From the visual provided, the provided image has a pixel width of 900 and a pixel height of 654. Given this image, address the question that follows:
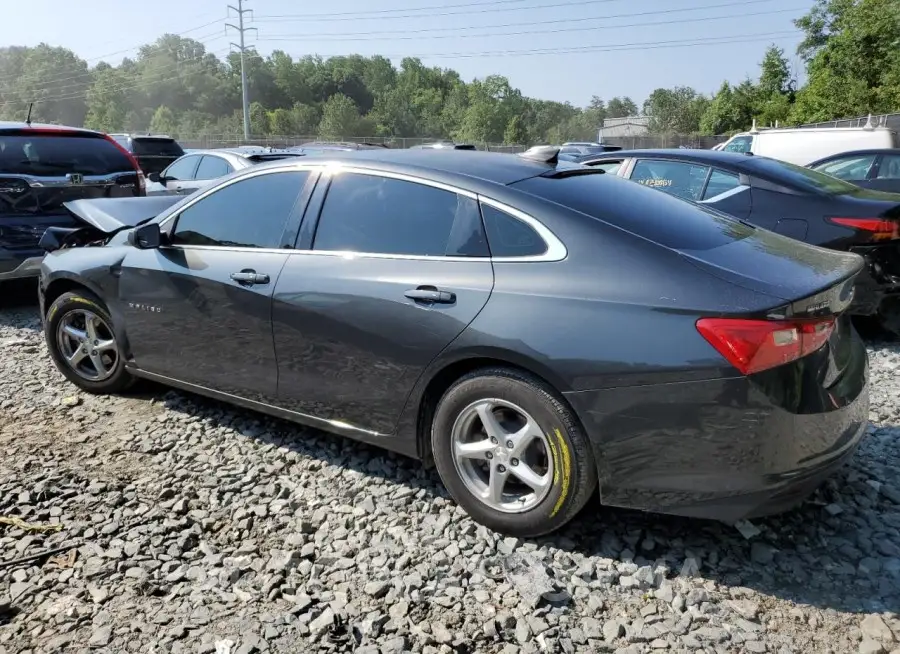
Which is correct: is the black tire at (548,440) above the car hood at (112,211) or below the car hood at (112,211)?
below

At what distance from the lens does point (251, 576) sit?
9.23 feet

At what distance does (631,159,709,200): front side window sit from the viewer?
6.11m

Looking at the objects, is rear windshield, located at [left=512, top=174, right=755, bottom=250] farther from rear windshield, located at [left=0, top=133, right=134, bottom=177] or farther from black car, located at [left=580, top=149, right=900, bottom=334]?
rear windshield, located at [left=0, top=133, right=134, bottom=177]

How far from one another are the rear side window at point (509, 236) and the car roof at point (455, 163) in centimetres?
19

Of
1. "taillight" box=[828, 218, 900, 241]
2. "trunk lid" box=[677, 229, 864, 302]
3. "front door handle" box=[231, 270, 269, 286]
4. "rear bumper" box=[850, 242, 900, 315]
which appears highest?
"trunk lid" box=[677, 229, 864, 302]

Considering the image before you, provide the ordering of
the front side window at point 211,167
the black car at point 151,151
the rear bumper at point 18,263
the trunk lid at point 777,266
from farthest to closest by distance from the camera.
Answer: the black car at point 151,151 → the front side window at point 211,167 → the rear bumper at point 18,263 → the trunk lid at point 777,266

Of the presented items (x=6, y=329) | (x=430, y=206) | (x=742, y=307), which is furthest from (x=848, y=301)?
(x=6, y=329)

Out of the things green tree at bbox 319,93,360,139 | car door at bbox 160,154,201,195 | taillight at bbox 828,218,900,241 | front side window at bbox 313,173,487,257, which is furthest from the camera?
green tree at bbox 319,93,360,139

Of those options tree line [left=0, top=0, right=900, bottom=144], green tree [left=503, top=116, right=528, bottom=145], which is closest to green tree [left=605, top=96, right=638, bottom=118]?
tree line [left=0, top=0, right=900, bottom=144]

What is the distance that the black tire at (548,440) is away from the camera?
2.76 m

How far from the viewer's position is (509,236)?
2998mm

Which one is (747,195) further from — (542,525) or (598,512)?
(542,525)

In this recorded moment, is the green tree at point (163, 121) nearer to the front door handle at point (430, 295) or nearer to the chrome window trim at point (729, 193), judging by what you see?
the chrome window trim at point (729, 193)

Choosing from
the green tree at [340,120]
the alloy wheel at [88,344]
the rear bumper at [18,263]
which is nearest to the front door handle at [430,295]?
the alloy wheel at [88,344]
